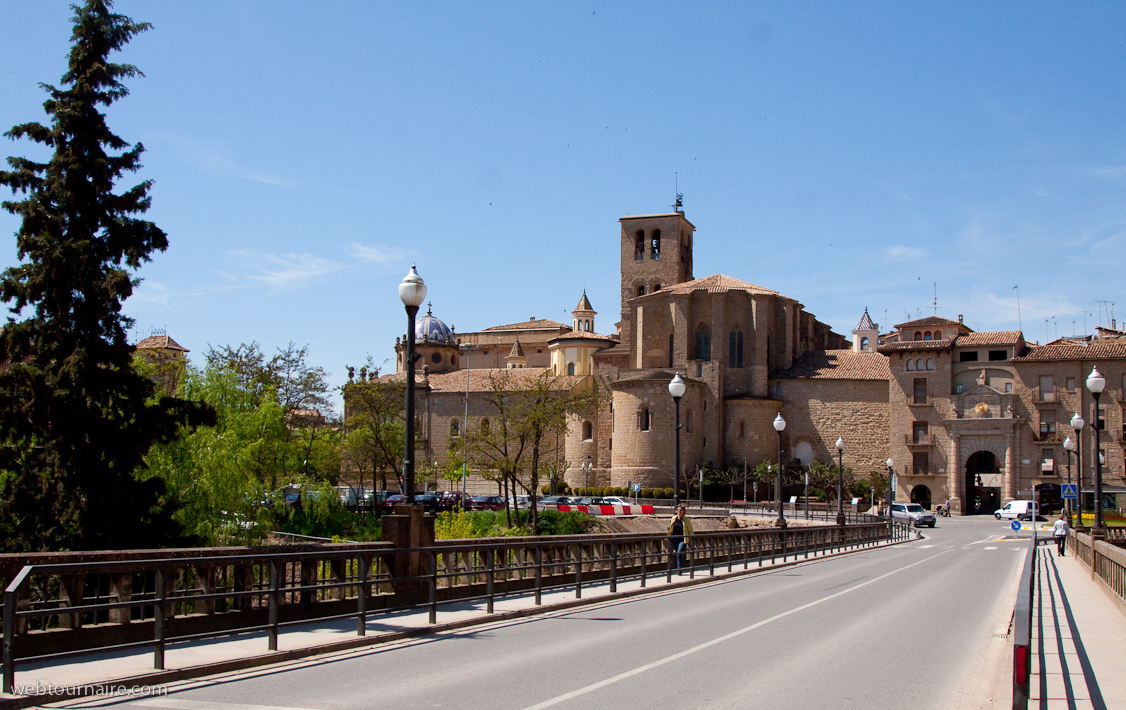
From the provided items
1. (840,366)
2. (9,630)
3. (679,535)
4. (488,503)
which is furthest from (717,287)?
(9,630)

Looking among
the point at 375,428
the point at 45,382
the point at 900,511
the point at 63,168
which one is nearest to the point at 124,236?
the point at 63,168

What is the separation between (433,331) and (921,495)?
54234 mm

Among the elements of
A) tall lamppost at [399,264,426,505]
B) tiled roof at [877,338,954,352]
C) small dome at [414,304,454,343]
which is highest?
small dome at [414,304,454,343]

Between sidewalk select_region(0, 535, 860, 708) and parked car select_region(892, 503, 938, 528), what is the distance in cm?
4613

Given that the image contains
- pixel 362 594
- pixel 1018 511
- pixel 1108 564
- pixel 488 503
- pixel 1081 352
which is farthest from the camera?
pixel 1081 352

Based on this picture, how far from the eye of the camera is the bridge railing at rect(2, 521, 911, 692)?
29.5ft

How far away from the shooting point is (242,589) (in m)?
12.0

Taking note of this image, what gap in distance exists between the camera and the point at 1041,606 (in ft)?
54.3

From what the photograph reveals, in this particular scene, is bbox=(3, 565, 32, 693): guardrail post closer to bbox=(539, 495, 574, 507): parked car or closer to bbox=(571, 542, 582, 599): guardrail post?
bbox=(571, 542, 582, 599): guardrail post

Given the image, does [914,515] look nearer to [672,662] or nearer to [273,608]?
[672,662]

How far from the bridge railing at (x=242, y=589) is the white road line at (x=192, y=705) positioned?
0.85 m

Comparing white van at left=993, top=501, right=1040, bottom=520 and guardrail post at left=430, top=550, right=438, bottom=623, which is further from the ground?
guardrail post at left=430, top=550, right=438, bottom=623

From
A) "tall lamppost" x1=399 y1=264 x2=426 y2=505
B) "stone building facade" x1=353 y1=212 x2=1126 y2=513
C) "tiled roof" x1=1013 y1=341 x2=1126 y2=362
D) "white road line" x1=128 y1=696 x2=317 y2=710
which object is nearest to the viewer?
"white road line" x1=128 y1=696 x2=317 y2=710

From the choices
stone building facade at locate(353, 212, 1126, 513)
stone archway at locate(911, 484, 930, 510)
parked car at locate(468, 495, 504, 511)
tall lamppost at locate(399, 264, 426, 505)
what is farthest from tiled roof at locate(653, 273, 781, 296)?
tall lamppost at locate(399, 264, 426, 505)
